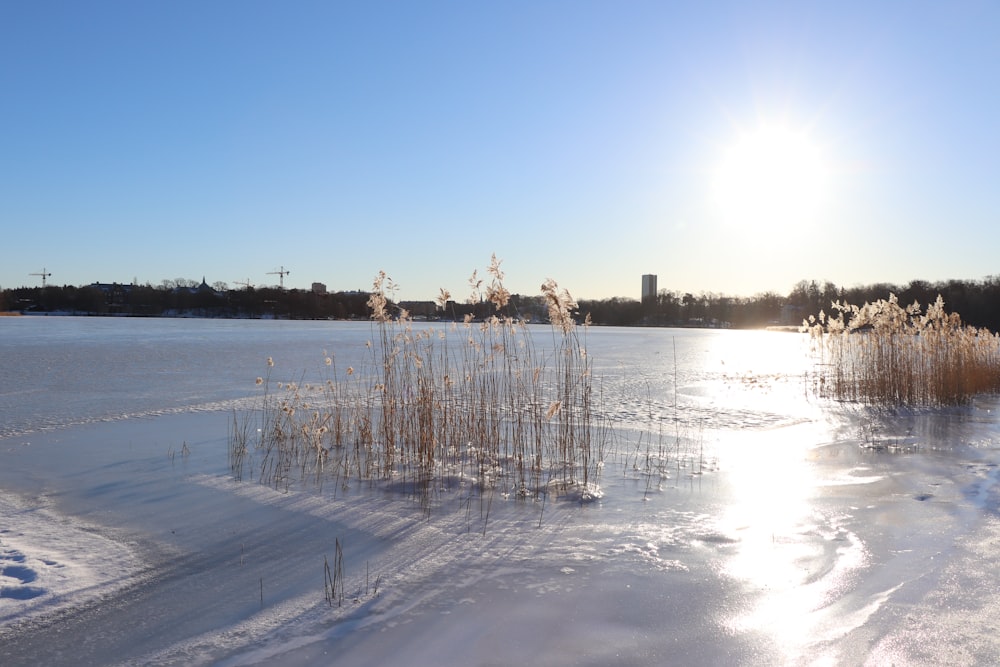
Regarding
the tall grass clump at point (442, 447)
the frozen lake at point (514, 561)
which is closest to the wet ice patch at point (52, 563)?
the frozen lake at point (514, 561)

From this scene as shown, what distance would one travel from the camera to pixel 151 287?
91.4 metres

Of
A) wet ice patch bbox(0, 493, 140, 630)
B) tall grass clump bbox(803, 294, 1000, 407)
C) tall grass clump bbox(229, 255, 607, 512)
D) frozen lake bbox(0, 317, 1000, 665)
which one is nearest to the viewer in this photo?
frozen lake bbox(0, 317, 1000, 665)

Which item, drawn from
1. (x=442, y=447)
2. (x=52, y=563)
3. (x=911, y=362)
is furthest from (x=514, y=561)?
(x=911, y=362)

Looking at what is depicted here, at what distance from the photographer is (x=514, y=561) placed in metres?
3.91

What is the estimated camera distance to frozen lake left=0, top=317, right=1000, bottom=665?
2.85 meters

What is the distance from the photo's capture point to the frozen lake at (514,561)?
112 inches

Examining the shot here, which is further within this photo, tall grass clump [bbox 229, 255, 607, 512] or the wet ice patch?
tall grass clump [bbox 229, 255, 607, 512]

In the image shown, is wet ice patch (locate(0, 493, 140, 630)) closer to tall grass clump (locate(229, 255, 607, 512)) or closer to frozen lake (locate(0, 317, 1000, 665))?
frozen lake (locate(0, 317, 1000, 665))

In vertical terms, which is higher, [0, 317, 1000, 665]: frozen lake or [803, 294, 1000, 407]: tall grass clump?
[803, 294, 1000, 407]: tall grass clump

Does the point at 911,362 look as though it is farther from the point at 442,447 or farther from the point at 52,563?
the point at 52,563

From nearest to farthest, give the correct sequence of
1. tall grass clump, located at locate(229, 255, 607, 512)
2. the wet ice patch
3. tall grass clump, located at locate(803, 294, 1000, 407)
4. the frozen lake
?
the frozen lake < the wet ice patch < tall grass clump, located at locate(229, 255, 607, 512) < tall grass clump, located at locate(803, 294, 1000, 407)

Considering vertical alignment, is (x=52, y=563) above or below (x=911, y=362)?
below

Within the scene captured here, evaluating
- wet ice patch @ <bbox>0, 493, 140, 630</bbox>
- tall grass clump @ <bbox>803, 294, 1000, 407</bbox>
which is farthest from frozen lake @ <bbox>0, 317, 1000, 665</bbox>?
tall grass clump @ <bbox>803, 294, 1000, 407</bbox>

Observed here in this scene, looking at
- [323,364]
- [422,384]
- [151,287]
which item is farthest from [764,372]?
[151,287]
